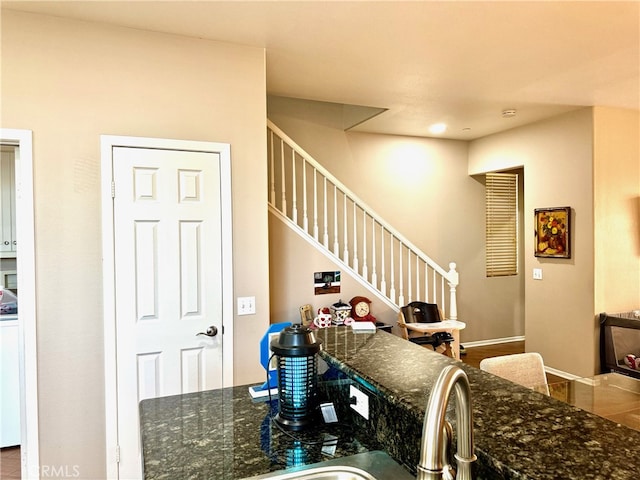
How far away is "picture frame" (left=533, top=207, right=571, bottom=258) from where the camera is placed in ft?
14.8

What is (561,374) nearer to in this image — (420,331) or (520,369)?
(420,331)

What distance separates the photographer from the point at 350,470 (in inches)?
43.6

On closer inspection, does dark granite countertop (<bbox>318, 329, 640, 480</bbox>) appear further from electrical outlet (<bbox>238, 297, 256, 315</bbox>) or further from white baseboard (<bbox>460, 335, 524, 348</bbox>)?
white baseboard (<bbox>460, 335, 524, 348</bbox>)

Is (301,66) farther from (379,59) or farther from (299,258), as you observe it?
(299,258)

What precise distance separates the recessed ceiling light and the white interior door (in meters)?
3.20

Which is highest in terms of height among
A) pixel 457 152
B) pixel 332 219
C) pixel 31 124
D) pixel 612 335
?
pixel 457 152

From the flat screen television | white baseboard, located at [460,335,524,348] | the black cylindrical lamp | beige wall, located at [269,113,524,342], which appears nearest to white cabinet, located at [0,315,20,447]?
the black cylindrical lamp

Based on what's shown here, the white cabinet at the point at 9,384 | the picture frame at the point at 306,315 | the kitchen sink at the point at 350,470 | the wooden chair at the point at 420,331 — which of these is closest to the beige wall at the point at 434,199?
the wooden chair at the point at 420,331

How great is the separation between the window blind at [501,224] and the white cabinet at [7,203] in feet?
18.3

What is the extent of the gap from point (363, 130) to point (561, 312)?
3.08 m

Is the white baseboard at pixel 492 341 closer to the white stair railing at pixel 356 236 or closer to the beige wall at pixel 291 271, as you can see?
the white stair railing at pixel 356 236

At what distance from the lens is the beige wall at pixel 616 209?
14.1ft

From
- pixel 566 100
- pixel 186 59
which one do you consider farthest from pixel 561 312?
pixel 186 59

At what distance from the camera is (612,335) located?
13.7 feet
